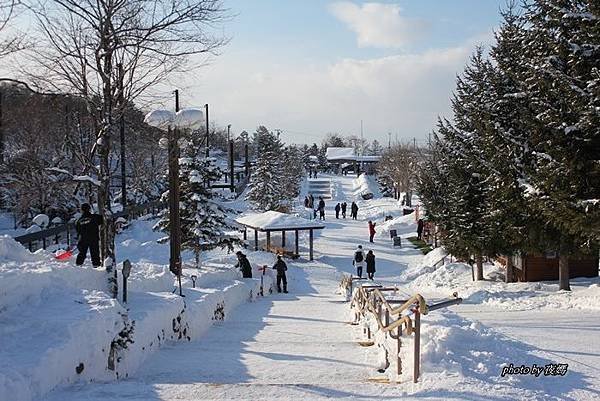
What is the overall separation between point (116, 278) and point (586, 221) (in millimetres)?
9328

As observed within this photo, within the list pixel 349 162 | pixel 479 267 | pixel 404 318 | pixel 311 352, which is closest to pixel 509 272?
pixel 479 267

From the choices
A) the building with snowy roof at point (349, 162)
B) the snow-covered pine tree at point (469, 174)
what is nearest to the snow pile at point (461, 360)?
the snow-covered pine tree at point (469, 174)

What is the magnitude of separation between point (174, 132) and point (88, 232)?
9.12ft

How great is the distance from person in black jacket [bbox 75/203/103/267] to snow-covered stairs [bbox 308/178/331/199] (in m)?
66.6

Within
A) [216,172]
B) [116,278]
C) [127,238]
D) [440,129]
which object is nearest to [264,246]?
[127,238]

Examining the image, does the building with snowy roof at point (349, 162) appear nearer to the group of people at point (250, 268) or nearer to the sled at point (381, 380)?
the group of people at point (250, 268)

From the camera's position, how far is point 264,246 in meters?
33.6

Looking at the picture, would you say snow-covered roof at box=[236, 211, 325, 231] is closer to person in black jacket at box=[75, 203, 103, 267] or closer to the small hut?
the small hut

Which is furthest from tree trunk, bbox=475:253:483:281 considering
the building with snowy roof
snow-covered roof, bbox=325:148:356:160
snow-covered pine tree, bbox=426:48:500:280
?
snow-covered roof, bbox=325:148:356:160

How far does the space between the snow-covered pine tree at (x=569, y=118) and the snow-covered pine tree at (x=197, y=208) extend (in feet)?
44.3

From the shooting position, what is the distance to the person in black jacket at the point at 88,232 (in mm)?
10305

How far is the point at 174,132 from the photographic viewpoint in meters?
12.0

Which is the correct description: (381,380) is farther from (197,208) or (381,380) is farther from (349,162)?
(349,162)

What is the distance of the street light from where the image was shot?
10.5 metres
